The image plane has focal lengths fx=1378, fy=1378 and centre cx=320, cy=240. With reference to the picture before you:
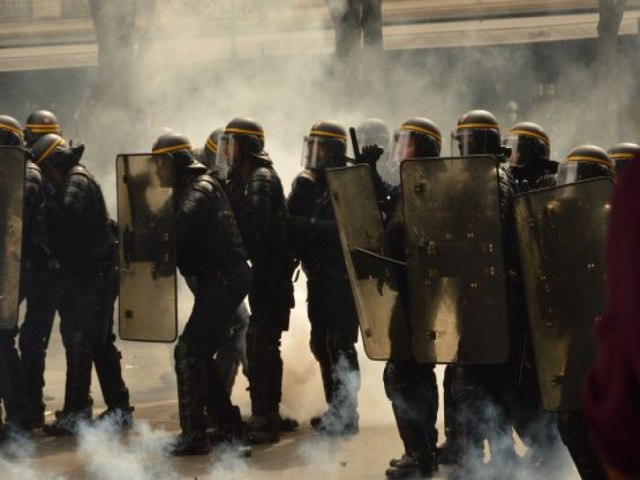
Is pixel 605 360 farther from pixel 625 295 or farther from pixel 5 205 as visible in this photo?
pixel 5 205

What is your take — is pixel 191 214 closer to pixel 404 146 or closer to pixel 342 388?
pixel 404 146

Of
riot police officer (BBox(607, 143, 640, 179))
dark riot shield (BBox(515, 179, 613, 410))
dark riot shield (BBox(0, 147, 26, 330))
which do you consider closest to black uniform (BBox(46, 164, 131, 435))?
dark riot shield (BBox(0, 147, 26, 330))

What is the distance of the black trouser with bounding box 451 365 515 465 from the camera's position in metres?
5.62

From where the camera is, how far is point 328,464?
6.66 m

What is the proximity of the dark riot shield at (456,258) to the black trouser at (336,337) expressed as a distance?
6.72 ft

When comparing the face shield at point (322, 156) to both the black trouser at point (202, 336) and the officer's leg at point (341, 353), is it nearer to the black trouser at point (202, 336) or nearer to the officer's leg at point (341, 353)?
the officer's leg at point (341, 353)

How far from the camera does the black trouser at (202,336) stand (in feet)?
22.2

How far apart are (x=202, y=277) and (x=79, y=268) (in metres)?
1.20

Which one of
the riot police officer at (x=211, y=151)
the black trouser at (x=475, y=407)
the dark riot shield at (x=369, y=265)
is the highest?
the riot police officer at (x=211, y=151)

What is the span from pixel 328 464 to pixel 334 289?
1207 millimetres

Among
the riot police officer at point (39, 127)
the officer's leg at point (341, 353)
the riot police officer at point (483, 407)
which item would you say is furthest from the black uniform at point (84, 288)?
the riot police officer at point (483, 407)

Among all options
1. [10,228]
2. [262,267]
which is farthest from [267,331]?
[10,228]

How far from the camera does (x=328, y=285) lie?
760 centimetres

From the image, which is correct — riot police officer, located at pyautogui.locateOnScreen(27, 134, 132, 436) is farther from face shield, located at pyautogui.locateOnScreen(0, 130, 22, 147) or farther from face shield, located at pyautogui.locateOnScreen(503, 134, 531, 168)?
face shield, located at pyautogui.locateOnScreen(503, 134, 531, 168)
